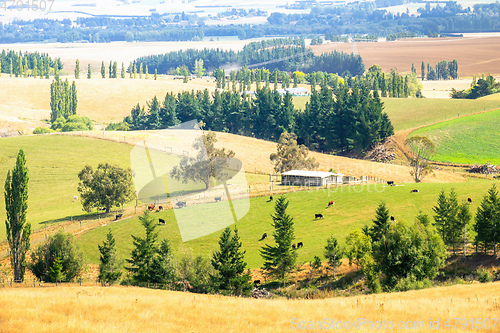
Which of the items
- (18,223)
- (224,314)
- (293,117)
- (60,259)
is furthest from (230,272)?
(293,117)

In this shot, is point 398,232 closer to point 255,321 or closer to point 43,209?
point 255,321

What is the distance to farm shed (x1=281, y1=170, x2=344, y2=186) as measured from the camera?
93188mm

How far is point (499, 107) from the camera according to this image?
167375 millimetres

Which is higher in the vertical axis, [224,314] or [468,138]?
[224,314]

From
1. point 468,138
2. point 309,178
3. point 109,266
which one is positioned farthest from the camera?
point 468,138

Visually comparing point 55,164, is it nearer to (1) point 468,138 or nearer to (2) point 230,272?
(2) point 230,272

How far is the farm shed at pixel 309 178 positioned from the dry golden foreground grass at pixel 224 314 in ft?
189

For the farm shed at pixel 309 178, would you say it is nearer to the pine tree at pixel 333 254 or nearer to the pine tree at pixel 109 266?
the pine tree at pixel 333 254

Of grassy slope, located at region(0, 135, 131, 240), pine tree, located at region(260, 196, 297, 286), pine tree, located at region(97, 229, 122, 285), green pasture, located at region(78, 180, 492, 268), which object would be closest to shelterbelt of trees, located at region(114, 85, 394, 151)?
grassy slope, located at region(0, 135, 131, 240)

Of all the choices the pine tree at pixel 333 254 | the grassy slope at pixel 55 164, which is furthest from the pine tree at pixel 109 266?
the grassy slope at pixel 55 164

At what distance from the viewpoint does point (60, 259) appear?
5650 centimetres

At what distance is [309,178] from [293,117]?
78.6m

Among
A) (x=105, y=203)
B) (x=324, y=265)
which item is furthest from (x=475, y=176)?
(x=105, y=203)

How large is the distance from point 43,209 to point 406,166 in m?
80.7
